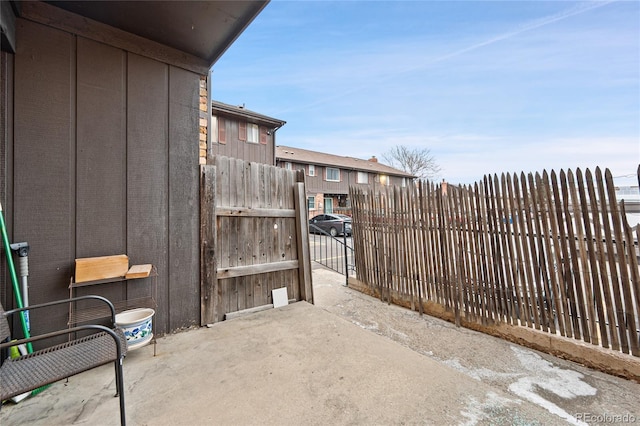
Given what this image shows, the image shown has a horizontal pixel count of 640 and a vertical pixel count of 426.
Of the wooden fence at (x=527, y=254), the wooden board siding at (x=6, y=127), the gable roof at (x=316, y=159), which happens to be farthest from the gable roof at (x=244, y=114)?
the wooden fence at (x=527, y=254)

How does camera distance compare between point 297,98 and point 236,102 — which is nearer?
point 236,102

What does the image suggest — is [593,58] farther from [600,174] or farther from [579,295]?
[579,295]

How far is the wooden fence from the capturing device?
6.84 feet

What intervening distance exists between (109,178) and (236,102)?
46.4ft

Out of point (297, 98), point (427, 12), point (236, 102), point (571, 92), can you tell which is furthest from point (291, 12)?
point (297, 98)

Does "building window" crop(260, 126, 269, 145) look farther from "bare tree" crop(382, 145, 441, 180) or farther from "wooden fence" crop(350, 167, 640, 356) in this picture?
"bare tree" crop(382, 145, 441, 180)

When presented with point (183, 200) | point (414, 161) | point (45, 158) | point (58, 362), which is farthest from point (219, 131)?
point (414, 161)

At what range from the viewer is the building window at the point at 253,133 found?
44.5ft

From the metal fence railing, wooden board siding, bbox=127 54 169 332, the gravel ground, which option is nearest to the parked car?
the metal fence railing

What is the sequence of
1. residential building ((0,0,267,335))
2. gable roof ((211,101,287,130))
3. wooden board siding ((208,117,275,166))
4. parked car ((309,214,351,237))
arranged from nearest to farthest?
residential building ((0,0,267,335)) < gable roof ((211,101,287,130)) < wooden board siding ((208,117,275,166)) < parked car ((309,214,351,237))

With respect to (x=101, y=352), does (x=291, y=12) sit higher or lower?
higher

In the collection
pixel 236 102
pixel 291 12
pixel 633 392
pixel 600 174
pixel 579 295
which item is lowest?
pixel 633 392

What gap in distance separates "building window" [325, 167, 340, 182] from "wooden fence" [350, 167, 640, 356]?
16.7 m

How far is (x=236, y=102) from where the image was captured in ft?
48.2
